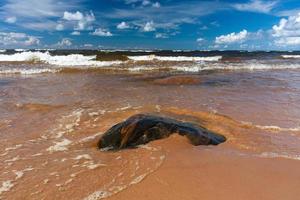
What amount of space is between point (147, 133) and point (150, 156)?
2.38ft

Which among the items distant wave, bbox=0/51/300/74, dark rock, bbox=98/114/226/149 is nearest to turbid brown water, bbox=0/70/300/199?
dark rock, bbox=98/114/226/149

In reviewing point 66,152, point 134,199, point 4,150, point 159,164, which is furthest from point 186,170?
point 4,150

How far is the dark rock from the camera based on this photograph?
5.77 m

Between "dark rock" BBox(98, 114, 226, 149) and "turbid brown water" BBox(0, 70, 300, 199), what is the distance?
176 millimetres

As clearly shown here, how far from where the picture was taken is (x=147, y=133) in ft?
19.2

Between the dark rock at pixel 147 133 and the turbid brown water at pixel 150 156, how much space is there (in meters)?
0.18

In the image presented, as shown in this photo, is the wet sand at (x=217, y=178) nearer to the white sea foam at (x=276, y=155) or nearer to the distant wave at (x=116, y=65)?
the white sea foam at (x=276, y=155)

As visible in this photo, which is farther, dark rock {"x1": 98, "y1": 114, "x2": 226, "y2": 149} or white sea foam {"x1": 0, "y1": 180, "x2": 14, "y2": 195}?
dark rock {"x1": 98, "y1": 114, "x2": 226, "y2": 149}

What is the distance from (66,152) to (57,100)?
5.61 meters

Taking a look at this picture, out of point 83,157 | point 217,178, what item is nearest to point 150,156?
point 83,157

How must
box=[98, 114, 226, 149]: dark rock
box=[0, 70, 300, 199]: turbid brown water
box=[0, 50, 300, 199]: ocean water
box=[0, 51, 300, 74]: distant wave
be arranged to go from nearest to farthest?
box=[0, 70, 300, 199]: turbid brown water, box=[0, 50, 300, 199]: ocean water, box=[98, 114, 226, 149]: dark rock, box=[0, 51, 300, 74]: distant wave

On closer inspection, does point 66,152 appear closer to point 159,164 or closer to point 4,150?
point 4,150

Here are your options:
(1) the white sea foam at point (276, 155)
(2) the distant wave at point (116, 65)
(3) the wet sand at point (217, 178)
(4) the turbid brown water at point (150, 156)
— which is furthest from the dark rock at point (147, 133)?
(2) the distant wave at point (116, 65)

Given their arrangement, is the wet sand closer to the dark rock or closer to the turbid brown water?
the turbid brown water
